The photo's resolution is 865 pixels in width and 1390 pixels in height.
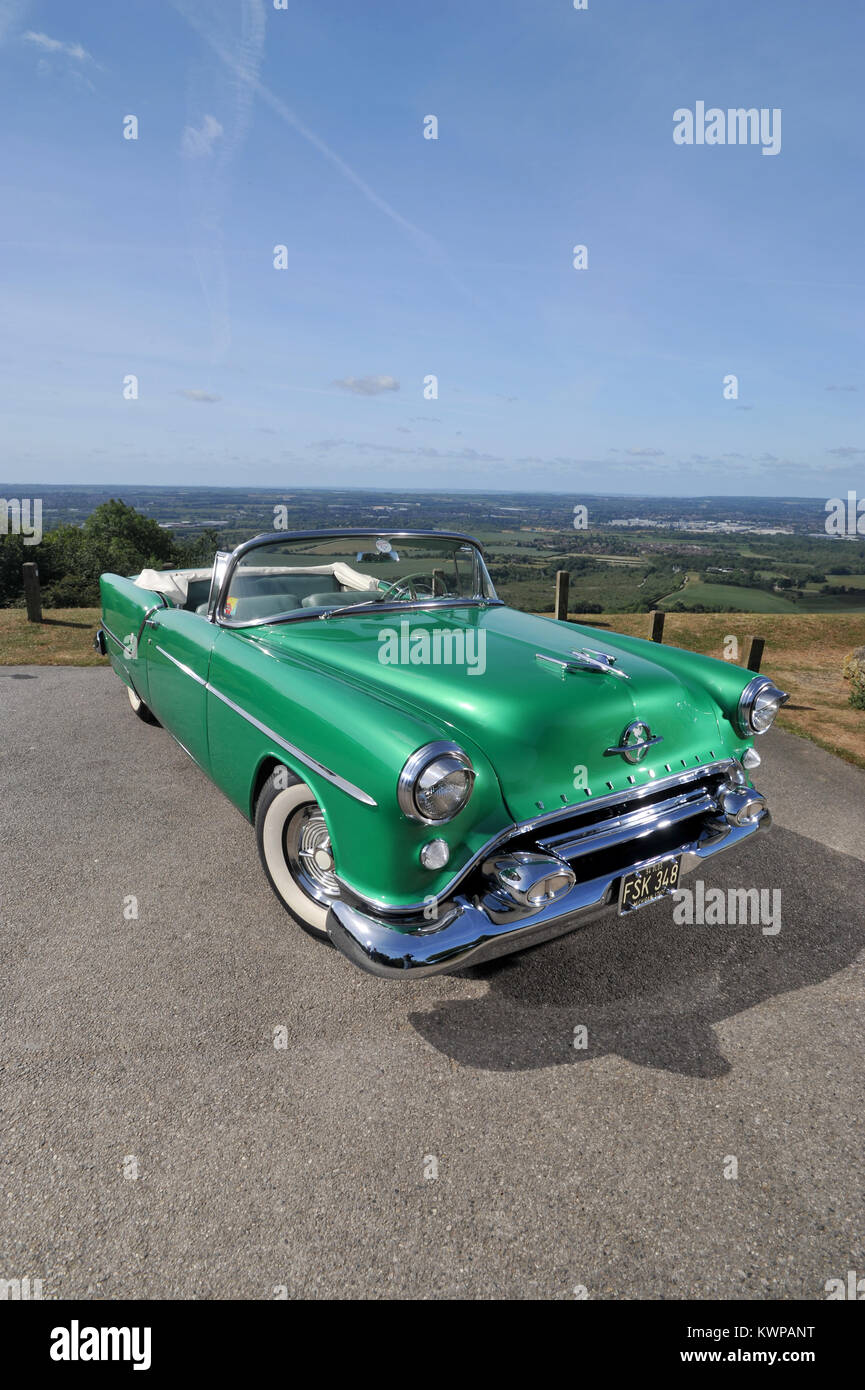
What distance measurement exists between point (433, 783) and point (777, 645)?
9.94 m

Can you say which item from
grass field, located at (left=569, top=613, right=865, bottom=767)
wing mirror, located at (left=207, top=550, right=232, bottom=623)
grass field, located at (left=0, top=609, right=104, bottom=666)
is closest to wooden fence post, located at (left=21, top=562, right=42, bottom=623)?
grass field, located at (left=0, top=609, right=104, bottom=666)

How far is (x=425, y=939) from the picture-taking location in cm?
234

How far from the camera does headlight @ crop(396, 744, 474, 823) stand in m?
2.35

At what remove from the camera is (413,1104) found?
233 centimetres

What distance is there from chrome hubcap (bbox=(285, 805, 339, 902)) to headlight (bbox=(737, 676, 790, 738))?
2.10 m

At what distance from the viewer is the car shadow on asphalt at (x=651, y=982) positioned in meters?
2.58

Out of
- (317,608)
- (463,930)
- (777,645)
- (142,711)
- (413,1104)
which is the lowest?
(413,1104)

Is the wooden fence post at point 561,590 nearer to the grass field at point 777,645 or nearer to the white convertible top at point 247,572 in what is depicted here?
the grass field at point 777,645

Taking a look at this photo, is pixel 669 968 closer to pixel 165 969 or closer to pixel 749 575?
pixel 165 969

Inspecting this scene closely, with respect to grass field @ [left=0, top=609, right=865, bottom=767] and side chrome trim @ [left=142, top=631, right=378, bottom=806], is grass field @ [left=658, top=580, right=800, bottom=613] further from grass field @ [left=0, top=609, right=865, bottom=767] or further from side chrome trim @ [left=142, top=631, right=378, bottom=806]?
side chrome trim @ [left=142, top=631, right=378, bottom=806]

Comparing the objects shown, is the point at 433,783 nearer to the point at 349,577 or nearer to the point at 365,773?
the point at 365,773

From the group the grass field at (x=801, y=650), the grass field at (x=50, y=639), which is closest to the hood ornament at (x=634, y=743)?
the grass field at (x=801, y=650)

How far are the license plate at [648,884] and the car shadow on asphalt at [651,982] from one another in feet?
0.91

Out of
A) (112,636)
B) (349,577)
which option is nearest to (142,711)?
(112,636)
